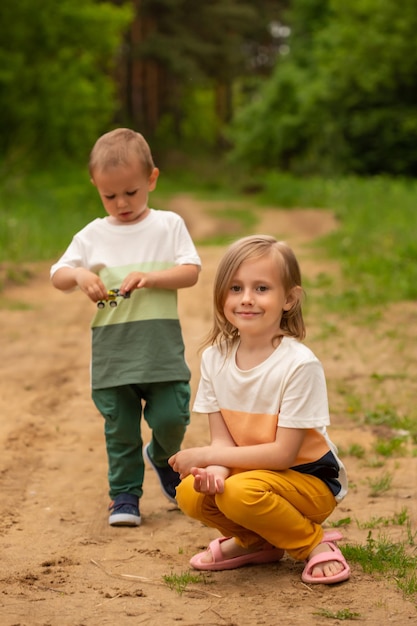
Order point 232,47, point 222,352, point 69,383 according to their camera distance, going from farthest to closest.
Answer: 1. point 232,47
2. point 69,383
3. point 222,352

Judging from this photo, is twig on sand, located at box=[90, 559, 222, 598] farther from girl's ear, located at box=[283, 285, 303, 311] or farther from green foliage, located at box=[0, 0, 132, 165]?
green foliage, located at box=[0, 0, 132, 165]

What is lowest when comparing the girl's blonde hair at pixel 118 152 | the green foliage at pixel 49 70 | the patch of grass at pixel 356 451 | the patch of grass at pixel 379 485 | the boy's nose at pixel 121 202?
the patch of grass at pixel 356 451

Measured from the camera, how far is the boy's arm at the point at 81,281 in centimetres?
376

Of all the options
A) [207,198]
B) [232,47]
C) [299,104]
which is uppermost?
[232,47]

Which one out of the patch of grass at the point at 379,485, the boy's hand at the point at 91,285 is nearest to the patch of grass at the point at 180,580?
the boy's hand at the point at 91,285

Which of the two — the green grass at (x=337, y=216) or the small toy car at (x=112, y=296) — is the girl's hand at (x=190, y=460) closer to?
the small toy car at (x=112, y=296)

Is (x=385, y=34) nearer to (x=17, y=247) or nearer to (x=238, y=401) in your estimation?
(x=17, y=247)

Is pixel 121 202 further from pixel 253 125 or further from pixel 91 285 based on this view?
pixel 253 125

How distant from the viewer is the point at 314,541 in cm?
335

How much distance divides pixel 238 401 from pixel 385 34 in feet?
87.5

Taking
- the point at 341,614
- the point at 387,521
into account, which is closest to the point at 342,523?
the point at 387,521

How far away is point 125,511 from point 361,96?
26.5 m

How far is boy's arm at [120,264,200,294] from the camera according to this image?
383 cm

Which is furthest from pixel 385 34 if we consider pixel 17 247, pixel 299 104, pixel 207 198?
pixel 17 247
